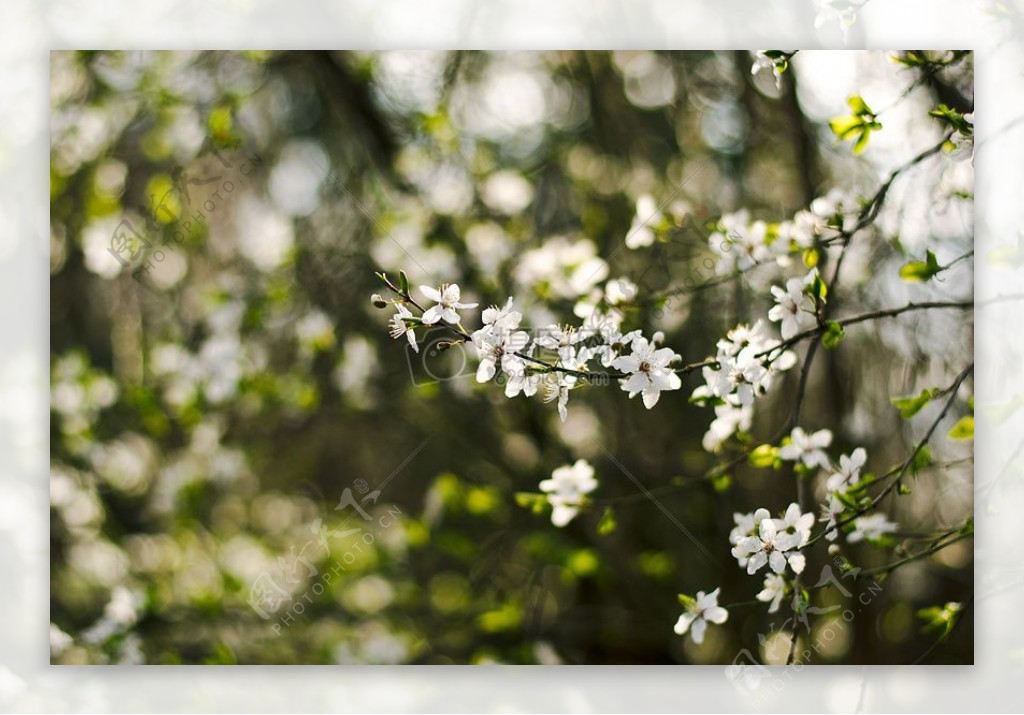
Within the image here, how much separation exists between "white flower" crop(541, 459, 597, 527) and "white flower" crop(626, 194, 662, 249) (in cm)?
38

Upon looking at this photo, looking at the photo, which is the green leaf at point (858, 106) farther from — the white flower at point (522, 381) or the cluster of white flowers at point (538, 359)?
the white flower at point (522, 381)

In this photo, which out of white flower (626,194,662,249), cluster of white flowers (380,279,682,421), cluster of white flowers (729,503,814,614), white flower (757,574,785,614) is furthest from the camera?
white flower (626,194,662,249)

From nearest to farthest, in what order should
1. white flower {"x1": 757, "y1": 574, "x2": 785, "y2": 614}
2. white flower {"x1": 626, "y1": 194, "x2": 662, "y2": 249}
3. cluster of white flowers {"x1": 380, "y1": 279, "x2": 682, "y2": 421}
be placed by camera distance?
cluster of white flowers {"x1": 380, "y1": 279, "x2": 682, "y2": 421} < white flower {"x1": 757, "y1": 574, "x2": 785, "y2": 614} < white flower {"x1": 626, "y1": 194, "x2": 662, "y2": 249}

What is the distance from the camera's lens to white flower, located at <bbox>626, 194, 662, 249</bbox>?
1461 millimetres

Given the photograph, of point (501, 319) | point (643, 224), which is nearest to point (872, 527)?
point (643, 224)

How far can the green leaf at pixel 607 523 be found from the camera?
4.72 feet

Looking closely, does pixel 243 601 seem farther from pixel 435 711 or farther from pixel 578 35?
pixel 578 35

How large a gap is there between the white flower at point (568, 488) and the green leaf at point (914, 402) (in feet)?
1.67

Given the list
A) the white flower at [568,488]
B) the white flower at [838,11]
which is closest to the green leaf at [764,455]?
the white flower at [568,488]

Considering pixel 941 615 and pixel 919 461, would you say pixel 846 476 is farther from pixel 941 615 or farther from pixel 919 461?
pixel 941 615

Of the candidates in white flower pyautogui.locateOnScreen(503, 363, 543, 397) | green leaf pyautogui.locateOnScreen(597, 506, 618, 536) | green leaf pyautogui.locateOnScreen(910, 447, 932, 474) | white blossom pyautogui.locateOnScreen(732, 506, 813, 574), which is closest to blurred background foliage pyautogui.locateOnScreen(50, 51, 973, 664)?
green leaf pyautogui.locateOnScreen(597, 506, 618, 536)

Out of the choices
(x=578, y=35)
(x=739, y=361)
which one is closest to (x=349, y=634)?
(x=739, y=361)

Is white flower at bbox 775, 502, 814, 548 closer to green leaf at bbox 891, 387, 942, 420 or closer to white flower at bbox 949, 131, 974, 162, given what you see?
green leaf at bbox 891, 387, 942, 420

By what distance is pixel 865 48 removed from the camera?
4.76 feet
